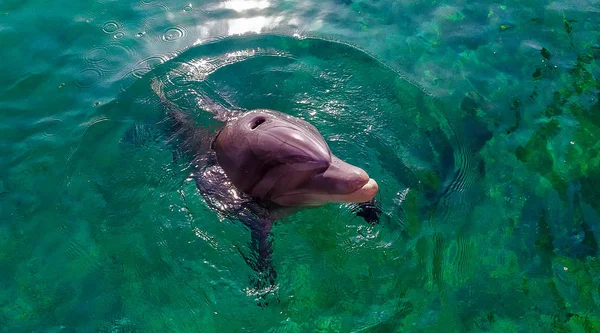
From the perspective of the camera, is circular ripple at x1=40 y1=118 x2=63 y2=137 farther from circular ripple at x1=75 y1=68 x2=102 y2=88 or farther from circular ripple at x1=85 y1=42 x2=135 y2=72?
circular ripple at x1=85 y1=42 x2=135 y2=72

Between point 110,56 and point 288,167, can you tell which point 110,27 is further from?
point 288,167

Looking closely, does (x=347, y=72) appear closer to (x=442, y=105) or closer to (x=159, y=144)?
(x=442, y=105)

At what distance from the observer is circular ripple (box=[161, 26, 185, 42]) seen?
7920mm

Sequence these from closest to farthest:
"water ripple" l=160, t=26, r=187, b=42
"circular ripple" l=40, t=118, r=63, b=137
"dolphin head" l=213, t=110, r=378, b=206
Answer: "dolphin head" l=213, t=110, r=378, b=206 → "circular ripple" l=40, t=118, r=63, b=137 → "water ripple" l=160, t=26, r=187, b=42

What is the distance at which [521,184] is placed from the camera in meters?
6.45

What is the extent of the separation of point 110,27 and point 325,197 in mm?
5689

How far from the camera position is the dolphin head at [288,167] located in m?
4.26

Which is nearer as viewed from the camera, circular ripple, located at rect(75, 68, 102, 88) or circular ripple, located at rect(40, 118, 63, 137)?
circular ripple, located at rect(40, 118, 63, 137)

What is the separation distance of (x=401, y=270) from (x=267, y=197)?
1.78 m

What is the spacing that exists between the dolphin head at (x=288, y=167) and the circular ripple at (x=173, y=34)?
363 centimetres

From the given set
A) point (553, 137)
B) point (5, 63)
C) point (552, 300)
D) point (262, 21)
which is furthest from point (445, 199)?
point (5, 63)

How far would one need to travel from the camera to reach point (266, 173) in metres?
4.60

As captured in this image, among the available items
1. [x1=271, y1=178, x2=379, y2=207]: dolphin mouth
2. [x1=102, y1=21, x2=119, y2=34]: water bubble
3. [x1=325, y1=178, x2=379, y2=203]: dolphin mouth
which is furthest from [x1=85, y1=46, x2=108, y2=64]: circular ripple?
[x1=325, y1=178, x2=379, y2=203]: dolphin mouth

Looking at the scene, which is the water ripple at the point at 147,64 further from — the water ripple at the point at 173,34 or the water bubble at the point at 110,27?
the water bubble at the point at 110,27
